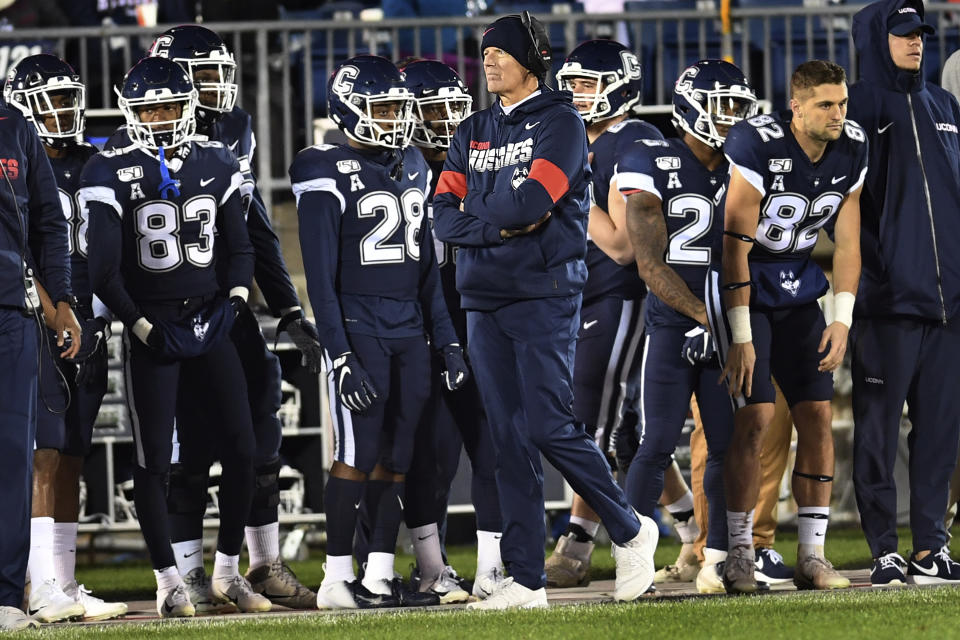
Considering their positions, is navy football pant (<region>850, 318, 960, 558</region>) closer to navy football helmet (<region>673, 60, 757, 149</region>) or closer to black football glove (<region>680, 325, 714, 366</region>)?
black football glove (<region>680, 325, 714, 366</region>)

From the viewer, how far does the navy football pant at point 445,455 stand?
6508 mm

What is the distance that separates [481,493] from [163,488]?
126cm

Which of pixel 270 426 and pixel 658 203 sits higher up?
pixel 658 203

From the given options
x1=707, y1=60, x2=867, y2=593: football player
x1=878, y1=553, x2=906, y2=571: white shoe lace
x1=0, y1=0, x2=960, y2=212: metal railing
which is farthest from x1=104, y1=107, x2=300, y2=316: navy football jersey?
x1=0, y1=0, x2=960, y2=212: metal railing

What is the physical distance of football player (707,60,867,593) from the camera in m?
6.16

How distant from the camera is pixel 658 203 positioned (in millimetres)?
6422

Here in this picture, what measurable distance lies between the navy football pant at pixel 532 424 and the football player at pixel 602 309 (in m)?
1.41

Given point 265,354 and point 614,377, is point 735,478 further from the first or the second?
point 265,354

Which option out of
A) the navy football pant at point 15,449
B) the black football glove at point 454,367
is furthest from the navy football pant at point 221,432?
the navy football pant at point 15,449

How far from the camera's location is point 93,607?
630cm

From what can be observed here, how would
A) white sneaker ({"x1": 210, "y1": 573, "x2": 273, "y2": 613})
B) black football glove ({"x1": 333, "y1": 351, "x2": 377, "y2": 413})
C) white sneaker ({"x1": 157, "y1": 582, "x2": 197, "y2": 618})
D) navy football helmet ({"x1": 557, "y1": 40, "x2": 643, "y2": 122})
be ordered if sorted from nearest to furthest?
1. black football glove ({"x1": 333, "y1": 351, "x2": 377, "y2": 413})
2. white sneaker ({"x1": 157, "y1": 582, "x2": 197, "y2": 618})
3. white sneaker ({"x1": 210, "y1": 573, "x2": 273, "y2": 613})
4. navy football helmet ({"x1": 557, "y1": 40, "x2": 643, "y2": 122})

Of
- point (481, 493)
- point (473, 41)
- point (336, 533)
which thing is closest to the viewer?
point (336, 533)

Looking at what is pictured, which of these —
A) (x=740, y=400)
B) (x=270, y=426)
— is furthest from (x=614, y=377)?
(x=270, y=426)

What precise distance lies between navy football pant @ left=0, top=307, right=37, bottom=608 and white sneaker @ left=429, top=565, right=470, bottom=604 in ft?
5.53
